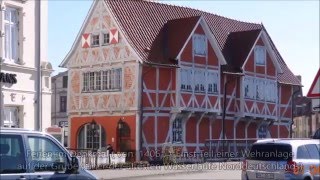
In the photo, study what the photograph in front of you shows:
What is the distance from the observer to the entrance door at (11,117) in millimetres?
23422

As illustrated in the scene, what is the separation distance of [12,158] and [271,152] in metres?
8.14

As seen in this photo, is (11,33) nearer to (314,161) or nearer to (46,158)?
(314,161)

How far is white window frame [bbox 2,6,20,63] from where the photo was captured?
23156 mm

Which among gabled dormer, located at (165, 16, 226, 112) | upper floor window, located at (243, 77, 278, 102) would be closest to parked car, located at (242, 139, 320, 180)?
gabled dormer, located at (165, 16, 226, 112)

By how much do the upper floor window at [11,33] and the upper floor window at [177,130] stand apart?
59.6 feet

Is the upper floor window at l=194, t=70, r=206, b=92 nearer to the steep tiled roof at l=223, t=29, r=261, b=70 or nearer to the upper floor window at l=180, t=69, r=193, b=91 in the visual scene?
the upper floor window at l=180, t=69, r=193, b=91

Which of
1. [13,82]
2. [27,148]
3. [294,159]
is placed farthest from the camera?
[13,82]

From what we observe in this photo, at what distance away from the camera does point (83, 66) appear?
41.9 metres

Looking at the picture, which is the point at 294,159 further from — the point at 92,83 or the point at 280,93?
the point at 280,93

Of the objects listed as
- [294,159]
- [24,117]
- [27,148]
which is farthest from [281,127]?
[27,148]

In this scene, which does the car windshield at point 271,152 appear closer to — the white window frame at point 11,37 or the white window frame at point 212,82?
the white window frame at point 11,37

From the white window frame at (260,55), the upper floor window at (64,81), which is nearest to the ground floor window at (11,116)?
the white window frame at (260,55)

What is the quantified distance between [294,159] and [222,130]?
2816 cm

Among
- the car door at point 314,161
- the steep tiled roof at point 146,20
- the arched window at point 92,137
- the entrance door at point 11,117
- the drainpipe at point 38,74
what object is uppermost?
the steep tiled roof at point 146,20
